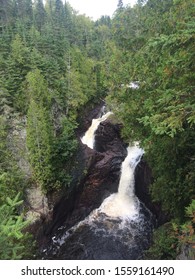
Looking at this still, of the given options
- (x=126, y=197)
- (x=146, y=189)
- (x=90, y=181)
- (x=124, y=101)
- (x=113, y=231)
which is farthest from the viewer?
(x=90, y=181)

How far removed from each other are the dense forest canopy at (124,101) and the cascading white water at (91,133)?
6.62ft

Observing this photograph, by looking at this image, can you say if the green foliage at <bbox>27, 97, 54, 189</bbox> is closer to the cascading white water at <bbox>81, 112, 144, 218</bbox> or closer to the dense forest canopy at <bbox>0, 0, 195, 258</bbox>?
the dense forest canopy at <bbox>0, 0, 195, 258</bbox>

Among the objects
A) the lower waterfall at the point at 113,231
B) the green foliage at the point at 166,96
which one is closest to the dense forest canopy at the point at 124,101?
the green foliage at the point at 166,96

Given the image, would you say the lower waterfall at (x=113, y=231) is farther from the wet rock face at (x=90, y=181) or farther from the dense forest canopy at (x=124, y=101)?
the dense forest canopy at (x=124, y=101)

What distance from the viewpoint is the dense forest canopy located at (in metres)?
6.55

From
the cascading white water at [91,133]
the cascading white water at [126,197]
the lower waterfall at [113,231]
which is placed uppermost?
the cascading white water at [91,133]

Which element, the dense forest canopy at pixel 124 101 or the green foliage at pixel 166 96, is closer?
the green foliage at pixel 166 96

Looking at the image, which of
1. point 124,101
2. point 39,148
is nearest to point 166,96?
point 124,101

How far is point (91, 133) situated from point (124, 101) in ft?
41.2

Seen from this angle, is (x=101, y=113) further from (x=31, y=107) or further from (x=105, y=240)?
(x=105, y=240)

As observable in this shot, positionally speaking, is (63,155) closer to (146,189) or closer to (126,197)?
(126,197)

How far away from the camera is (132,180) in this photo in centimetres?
2212

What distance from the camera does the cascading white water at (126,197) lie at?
808 inches

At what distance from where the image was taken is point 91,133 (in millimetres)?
26156
